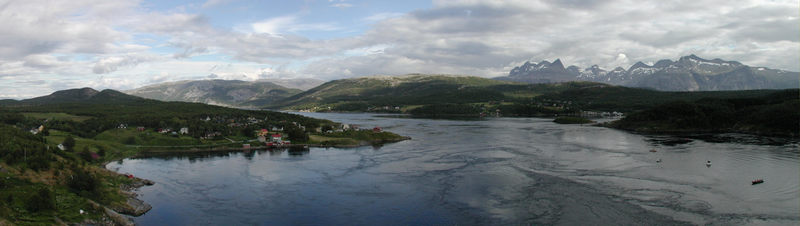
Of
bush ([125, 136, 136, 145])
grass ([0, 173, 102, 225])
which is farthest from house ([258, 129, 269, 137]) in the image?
grass ([0, 173, 102, 225])

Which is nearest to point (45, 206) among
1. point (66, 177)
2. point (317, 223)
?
point (66, 177)

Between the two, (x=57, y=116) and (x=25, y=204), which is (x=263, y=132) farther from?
(x=25, y=204)

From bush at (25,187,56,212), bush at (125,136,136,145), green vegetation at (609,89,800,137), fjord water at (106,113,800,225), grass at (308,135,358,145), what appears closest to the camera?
bush at (25,187,56,212)

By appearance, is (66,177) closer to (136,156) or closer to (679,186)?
(136,156)

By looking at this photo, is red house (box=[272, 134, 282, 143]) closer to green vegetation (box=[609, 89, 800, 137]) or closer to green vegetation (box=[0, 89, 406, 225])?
green vegetation (box=[0, 89, 406, 225])

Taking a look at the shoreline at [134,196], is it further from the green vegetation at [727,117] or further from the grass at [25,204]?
the green vegetation at [727,117]

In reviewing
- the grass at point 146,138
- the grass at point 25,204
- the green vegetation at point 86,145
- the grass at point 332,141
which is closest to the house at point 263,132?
the green vegetation at point 86,145
